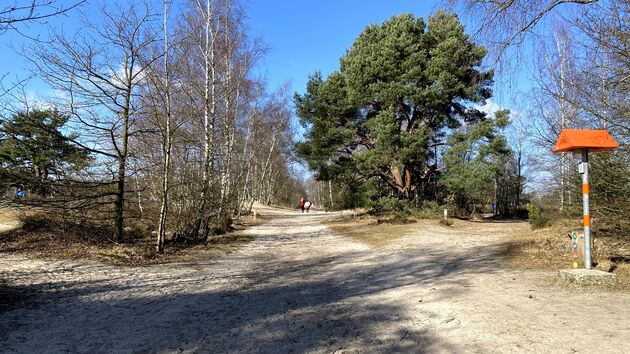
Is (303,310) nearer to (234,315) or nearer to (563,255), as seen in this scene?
(234,315)

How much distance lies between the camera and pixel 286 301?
6898 mm

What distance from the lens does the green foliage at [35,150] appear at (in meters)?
10.5

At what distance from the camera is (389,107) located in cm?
2466

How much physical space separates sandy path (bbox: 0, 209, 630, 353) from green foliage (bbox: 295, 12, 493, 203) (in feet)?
48.9

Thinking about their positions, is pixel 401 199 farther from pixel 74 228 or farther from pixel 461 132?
pixel 74 228

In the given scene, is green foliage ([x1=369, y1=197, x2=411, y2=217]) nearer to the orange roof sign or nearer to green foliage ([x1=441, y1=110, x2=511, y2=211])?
green foliage ([x1=441, y1=110, x2=511, y2=211])

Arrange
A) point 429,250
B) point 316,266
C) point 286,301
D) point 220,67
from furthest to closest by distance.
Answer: point 220,67 < point 429,250 < point 316,266 < point 286,301

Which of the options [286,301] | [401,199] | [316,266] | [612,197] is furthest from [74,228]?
[401,199]

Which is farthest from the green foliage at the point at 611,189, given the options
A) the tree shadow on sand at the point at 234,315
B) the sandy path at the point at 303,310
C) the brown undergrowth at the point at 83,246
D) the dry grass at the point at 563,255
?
the brown undergrowth at the point at 83,246

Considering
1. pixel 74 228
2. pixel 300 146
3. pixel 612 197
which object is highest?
pixel 300 146

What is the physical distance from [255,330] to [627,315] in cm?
463

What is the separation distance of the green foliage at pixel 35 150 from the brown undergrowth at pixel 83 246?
1.46m

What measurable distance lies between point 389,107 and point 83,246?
58.5 feet

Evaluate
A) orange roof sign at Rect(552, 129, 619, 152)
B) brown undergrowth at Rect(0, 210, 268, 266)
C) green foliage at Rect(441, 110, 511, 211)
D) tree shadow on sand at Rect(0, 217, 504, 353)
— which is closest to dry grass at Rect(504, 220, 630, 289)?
tree shadow on sand at Rect(0, 217, 504, 353)
